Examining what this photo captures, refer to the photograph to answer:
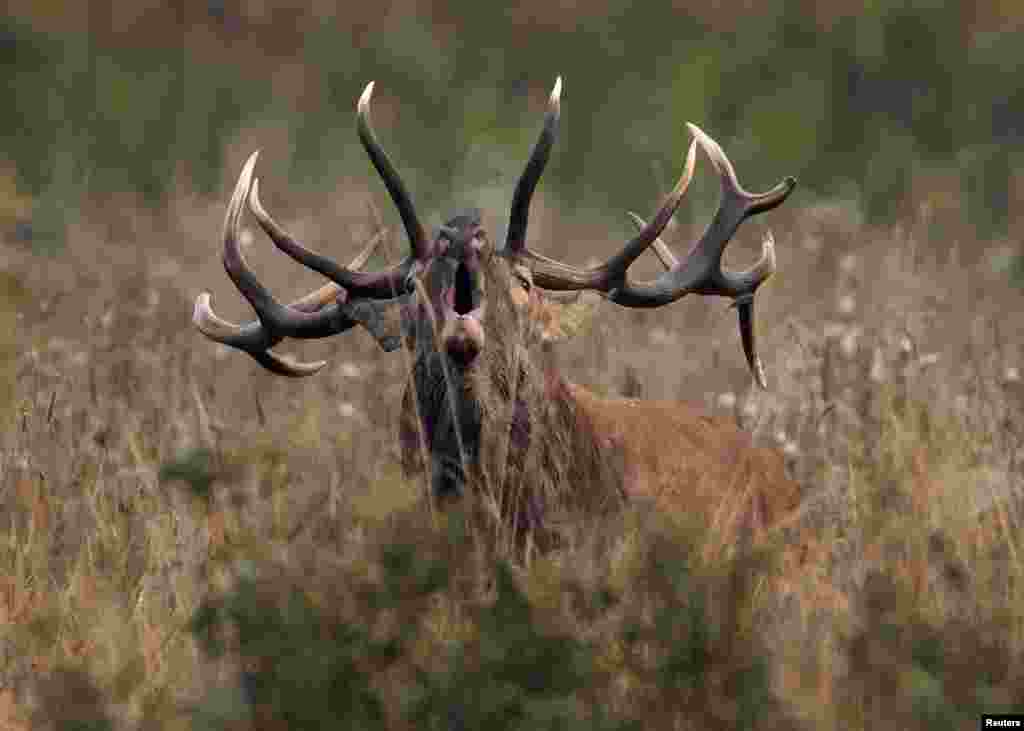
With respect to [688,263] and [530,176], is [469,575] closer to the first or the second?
[530,176]

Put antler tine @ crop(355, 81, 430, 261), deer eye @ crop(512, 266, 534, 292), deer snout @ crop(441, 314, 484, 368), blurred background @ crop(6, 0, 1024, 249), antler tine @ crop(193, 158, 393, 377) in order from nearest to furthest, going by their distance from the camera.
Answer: deer snout @ crop(441, 314, 484, 368) < antler tine @ crop(355, 81, 430, 261) < deer eye @ crop(512, 266, 534, 292) < antler tine @ crop(193, 158, 393, 377) < blurred background @ crop(6, 0, 1024, 249)

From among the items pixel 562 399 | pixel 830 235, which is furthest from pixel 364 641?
pixel 830 235

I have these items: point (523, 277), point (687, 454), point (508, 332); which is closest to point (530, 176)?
point (523, 277)

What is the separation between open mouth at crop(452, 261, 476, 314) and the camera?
8688mm

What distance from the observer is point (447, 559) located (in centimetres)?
646

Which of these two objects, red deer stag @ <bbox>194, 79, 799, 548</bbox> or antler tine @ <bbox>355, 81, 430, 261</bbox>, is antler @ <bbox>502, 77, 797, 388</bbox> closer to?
red deer stag @ <bbox>194, 79, 799, 548</bbox>

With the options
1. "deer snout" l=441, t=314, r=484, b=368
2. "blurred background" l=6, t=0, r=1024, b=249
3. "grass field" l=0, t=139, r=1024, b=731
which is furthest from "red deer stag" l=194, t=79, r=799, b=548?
"blurred background" l=6, t=0, r=1024, b=249

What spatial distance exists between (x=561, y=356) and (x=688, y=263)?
4.08 m

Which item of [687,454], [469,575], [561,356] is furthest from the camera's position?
[561,356]

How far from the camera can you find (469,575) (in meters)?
6.63

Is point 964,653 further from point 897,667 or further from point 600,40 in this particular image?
point 600,40

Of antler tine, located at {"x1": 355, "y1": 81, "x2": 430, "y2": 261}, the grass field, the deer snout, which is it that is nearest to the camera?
the grass field

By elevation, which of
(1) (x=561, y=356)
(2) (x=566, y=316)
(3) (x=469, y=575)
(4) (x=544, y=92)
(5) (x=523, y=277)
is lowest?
(3) (x=469, y=575)

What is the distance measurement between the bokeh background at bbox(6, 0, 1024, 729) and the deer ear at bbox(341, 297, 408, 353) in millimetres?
388
